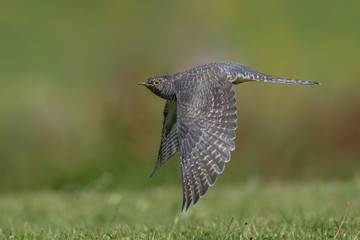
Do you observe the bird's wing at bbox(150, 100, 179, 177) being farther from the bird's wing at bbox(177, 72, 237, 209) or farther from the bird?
the bird's wing at bbox(177, 72, 237, 209)

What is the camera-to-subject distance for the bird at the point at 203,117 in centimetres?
484

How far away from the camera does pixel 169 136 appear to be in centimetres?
626

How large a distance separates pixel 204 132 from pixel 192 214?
2.52 meters

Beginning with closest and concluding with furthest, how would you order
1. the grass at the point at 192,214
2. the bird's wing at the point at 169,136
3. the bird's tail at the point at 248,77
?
the grass at the point at 192,214
the bird's tail at the point at 248,77
the bird's wing at the point at 169,136

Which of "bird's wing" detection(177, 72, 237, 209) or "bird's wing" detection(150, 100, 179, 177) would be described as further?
"bird's wing" detection(150, 100, 179, 177)

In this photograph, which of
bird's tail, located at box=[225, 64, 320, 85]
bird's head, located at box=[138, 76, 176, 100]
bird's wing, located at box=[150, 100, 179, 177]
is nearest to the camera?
bird's tail, located at box=[225, 64, 320, 85]

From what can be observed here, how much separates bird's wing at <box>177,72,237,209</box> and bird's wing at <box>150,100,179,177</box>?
688 mm

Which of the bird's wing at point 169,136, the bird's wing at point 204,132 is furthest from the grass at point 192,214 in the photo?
the bird's wing at point 169,136

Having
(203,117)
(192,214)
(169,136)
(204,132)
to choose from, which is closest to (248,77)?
(203,117)

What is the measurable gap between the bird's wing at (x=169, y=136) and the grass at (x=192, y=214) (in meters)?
0.66

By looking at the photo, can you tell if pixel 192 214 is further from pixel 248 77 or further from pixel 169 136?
pixel 248 77

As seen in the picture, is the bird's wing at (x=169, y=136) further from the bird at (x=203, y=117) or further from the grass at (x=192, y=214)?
the grass at (x=192, y=214)

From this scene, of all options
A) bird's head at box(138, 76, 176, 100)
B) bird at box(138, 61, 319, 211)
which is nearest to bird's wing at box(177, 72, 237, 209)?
bird at box(138, 61, 319, 211)

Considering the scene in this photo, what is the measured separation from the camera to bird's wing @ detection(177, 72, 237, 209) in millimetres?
4820
